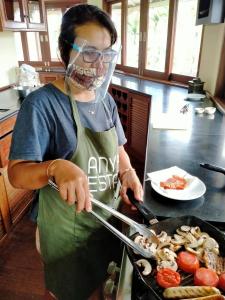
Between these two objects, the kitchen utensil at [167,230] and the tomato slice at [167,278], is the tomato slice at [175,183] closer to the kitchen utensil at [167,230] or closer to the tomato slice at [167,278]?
the kitchen utensil at [167,230]

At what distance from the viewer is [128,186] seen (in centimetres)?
96

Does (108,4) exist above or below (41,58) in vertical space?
above

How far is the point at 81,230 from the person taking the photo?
92 centimetres

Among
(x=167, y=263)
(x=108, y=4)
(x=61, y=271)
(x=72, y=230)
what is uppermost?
(x=108, y=4)

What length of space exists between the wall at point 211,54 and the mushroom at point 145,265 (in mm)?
A: 2219

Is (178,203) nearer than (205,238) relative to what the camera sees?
No

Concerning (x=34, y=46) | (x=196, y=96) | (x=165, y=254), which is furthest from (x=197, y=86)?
(x=34, y=46)

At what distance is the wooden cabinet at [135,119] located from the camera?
2.70 meters

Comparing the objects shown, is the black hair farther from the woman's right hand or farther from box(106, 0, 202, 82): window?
box(106, 0, 202, 82): window

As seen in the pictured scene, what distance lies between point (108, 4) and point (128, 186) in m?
3.93

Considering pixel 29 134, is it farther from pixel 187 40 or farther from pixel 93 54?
pixel 187 40

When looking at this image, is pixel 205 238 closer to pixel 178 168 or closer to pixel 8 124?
pixel 178 168

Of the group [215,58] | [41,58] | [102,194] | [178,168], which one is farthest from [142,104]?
[41,58]

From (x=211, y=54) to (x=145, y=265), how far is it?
2.41 meters
